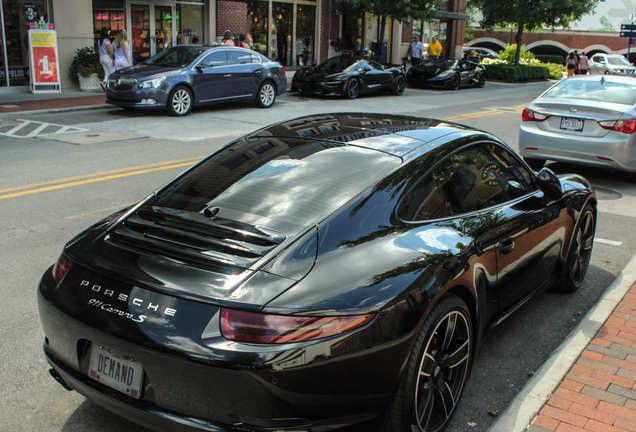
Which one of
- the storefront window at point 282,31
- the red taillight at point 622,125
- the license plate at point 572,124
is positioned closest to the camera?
the red taillight at point 622,125

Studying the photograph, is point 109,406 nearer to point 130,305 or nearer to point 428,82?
point 130,305

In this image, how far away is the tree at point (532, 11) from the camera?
34.6m

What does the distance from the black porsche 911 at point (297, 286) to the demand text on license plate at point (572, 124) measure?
6.28m

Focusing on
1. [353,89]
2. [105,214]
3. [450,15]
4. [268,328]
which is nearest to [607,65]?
[450,15]

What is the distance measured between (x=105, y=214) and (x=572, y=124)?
6.79 meters

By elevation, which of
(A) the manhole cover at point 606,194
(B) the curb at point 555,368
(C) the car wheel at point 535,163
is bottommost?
(A) the manhole cover at point 606,194

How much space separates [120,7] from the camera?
21.8m

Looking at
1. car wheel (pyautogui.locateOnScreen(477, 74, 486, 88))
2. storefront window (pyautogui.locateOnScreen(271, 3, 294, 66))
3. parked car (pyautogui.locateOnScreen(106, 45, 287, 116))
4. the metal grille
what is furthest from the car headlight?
car wheel (pyautogui.locateOnScreen(477, 74, 486, 88))

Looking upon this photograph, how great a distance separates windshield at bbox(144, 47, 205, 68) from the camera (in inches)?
636

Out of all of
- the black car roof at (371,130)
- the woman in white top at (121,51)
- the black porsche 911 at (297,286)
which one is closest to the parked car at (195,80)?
the woman in white top at (121,51)

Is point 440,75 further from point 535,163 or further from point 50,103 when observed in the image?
point 535,163

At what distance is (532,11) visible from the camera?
35.0m

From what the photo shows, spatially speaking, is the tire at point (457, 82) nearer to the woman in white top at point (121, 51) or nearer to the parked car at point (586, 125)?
the woman in white top at point (121, 51)

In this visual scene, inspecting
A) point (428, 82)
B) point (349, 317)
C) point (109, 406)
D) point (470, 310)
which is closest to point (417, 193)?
point (470, 310)
